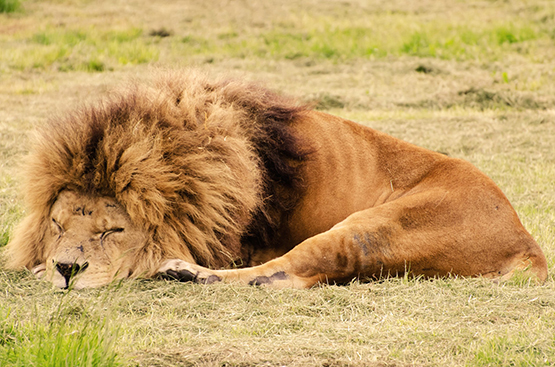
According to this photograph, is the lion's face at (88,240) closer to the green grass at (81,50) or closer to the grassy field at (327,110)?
the grassy field at (327,110)

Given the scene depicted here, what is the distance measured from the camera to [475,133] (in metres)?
6.79

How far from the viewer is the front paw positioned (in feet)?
9.68

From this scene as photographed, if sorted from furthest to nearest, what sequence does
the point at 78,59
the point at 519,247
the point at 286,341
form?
1. the point at 78,59
2. the point at 519,247
3. the point at 286,341

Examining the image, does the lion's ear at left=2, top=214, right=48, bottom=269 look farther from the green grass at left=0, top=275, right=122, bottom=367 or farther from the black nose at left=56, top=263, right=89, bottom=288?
the green grass at left=0, top=275, right=122, bottom=367

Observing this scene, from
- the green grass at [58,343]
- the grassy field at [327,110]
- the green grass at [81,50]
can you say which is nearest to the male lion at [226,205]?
the grassy field at [327,110]

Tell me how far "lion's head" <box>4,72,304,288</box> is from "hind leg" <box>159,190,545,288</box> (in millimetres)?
347

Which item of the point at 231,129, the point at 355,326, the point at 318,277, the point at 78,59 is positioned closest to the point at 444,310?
the point at 355,326

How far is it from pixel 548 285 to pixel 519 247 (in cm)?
23

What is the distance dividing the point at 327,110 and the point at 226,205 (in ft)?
17.0

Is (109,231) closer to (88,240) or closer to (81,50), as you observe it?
(88,240)

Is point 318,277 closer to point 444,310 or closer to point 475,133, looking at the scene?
point 444,310

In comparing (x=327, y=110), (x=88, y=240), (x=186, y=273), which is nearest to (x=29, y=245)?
(x=88, y=240)

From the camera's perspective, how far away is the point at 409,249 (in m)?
3.17

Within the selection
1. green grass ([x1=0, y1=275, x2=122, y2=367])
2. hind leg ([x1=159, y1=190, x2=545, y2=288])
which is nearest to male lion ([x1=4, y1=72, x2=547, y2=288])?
hind leg ([x1=159, y1=190, x2=545, y2=288])
